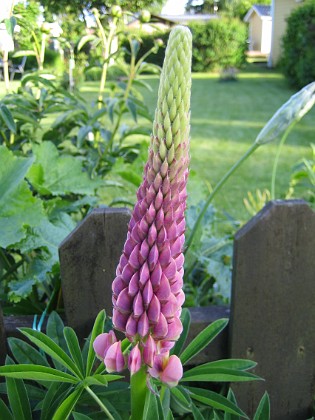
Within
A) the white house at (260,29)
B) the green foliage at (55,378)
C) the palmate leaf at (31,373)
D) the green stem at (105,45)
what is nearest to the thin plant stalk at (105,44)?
the green stem at (105,45)

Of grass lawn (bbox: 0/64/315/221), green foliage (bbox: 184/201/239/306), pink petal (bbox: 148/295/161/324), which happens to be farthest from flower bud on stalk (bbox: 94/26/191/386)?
grass lawn (bbox: 0/64/315/221)

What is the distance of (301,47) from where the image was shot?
12.3m

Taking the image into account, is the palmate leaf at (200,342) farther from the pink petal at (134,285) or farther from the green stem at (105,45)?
the green stem at (105,45)

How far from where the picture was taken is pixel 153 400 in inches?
28.9

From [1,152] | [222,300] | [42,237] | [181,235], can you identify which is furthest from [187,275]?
[181,235]

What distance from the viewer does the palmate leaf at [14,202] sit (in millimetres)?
1044

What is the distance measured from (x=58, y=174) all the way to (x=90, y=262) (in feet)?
1.33

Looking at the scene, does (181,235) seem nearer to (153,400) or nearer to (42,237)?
(153,400)

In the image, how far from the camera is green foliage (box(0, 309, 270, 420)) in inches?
29.9

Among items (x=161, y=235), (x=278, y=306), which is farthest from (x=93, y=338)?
(x=278, y=306)

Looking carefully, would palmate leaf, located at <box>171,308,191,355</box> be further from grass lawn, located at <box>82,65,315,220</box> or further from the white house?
the white house

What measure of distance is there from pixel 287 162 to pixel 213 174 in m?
0.95

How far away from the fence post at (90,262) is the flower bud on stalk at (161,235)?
1.27 feet

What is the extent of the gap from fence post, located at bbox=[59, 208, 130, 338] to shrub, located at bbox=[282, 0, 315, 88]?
11241 millimetres
